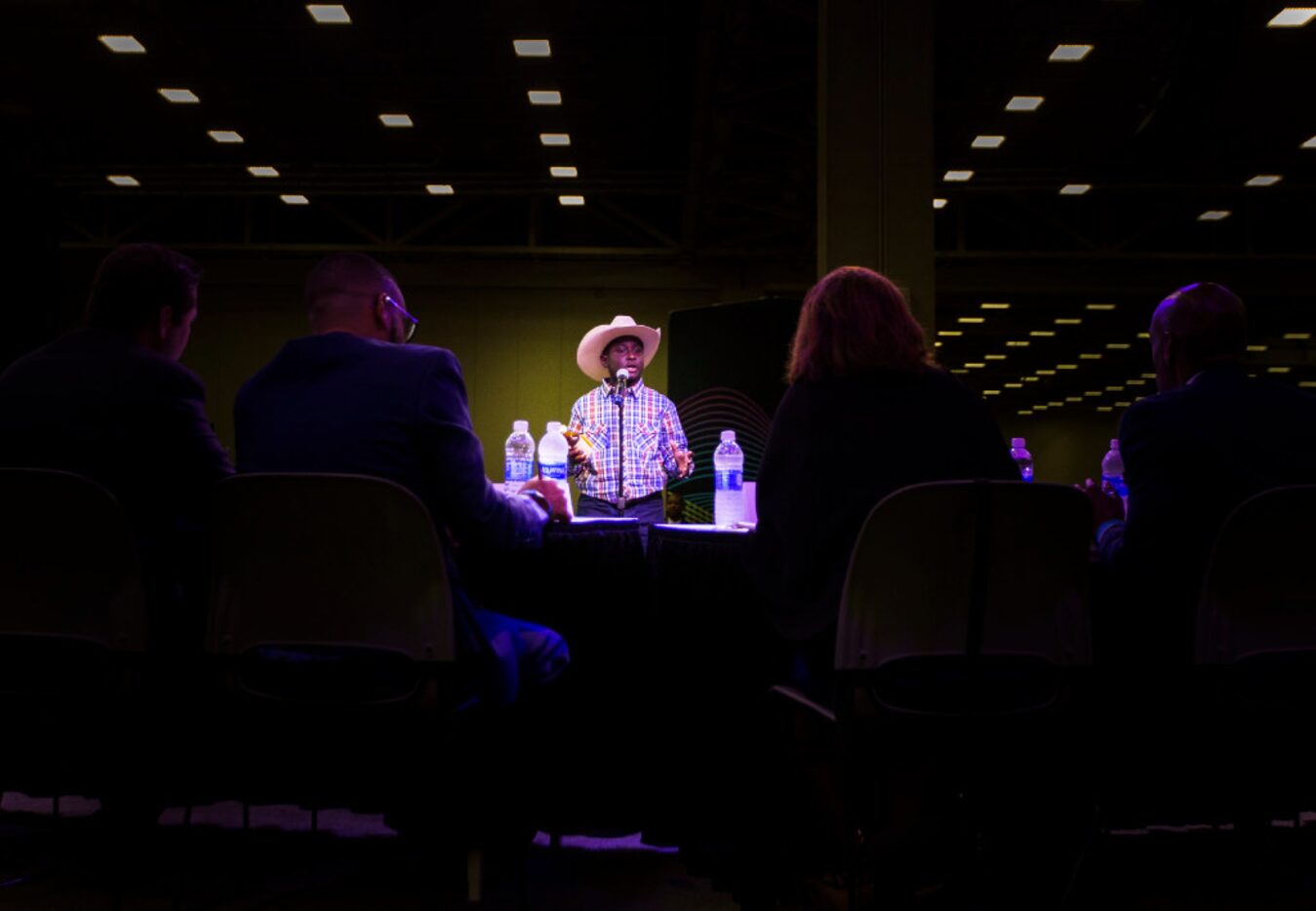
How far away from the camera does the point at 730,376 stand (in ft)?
23.5

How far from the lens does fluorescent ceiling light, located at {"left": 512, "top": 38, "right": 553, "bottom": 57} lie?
7887 millimetres

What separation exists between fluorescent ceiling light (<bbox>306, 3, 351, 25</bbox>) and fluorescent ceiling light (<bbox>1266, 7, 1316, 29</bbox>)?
23.6 ft

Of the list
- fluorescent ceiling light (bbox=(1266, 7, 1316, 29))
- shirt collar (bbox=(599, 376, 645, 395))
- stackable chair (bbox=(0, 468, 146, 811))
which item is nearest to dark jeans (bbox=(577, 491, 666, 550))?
shirt collar (bbox=(599, 376, 645, 395))

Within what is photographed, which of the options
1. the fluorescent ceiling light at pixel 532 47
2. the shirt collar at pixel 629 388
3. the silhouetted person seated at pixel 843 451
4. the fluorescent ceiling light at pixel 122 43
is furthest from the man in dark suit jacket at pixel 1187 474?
the fluorescent ceiling light at pixel 122 43

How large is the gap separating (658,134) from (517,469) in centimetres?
737

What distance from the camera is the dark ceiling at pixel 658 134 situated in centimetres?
751

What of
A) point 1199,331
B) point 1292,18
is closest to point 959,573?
point 1199,331

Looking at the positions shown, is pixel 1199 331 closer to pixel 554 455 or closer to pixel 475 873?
pixel 554 455

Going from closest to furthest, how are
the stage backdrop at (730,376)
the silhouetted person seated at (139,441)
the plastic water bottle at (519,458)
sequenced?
the silhouetted person seated at (139,441), the plastic water bottle at (519,458), the stage backdrop at (730,376)

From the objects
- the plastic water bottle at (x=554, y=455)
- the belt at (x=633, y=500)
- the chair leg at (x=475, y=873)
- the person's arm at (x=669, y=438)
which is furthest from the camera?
the person's arm at (x=669, y=438)

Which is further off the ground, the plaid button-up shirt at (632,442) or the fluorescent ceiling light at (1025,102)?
the fluorescent ceiling light at (1025,102)

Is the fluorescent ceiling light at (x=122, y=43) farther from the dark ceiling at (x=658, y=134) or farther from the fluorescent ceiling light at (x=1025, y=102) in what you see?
the fluorescent ceiling light at (x=1025, y=102)

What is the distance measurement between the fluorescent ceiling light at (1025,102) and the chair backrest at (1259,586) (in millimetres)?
8034

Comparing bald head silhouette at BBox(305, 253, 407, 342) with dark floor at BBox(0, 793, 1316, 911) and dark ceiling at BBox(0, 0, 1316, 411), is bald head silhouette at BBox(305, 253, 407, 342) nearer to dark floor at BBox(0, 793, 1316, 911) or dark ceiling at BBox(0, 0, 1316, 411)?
dark floor at BBox(0, 793, 1316, 911)
